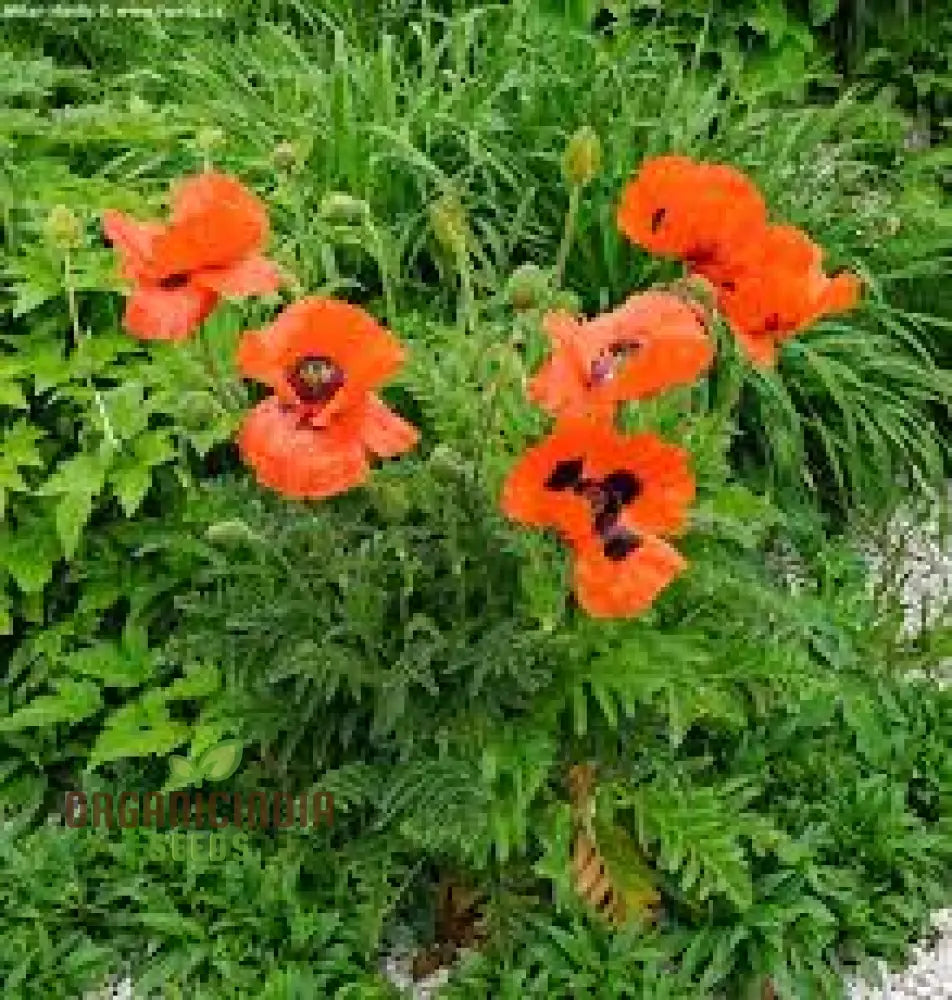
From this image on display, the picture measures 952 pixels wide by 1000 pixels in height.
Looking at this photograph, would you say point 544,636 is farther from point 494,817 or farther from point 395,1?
point 395,1

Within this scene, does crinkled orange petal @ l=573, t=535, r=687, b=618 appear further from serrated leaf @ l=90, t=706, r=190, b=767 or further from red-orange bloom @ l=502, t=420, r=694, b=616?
serrated leaf @ l=90, t=706, r=190, b=767

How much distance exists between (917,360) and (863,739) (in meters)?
1.13

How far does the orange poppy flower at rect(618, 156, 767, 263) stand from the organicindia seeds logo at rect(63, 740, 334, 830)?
1.12 m

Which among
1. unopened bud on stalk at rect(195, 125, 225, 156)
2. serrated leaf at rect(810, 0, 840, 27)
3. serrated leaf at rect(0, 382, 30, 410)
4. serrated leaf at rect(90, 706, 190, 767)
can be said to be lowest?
serrated leaf at rect(90, 706, 190, 767)

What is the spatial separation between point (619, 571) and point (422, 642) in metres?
0.53

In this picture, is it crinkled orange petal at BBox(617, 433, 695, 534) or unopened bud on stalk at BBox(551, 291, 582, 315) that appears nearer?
crinkled orange petal at BBox(617, 433, 695, 534)

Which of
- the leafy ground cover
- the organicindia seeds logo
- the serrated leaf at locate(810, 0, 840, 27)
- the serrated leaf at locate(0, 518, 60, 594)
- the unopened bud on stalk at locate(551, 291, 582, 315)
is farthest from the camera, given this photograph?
the serrated leaf at locate(810, 0, 840, 27)

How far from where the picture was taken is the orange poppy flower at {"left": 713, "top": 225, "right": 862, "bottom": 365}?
284 cm

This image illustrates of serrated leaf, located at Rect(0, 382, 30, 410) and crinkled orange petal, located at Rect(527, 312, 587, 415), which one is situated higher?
crinkled orange petal, located at Rect(527, 312, 587, 415)

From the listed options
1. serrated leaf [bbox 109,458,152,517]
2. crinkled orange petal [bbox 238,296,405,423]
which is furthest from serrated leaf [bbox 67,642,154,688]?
crinkled orange petal [bbox 238,296,405,423]

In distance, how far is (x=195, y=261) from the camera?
9.11 feet

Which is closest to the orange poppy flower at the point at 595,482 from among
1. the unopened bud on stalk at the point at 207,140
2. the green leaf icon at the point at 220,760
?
the green leaf icon at the point at 220,760

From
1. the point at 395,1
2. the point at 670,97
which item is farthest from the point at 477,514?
the point at 395,1

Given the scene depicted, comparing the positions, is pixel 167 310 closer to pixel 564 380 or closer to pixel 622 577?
pixel 564 380
